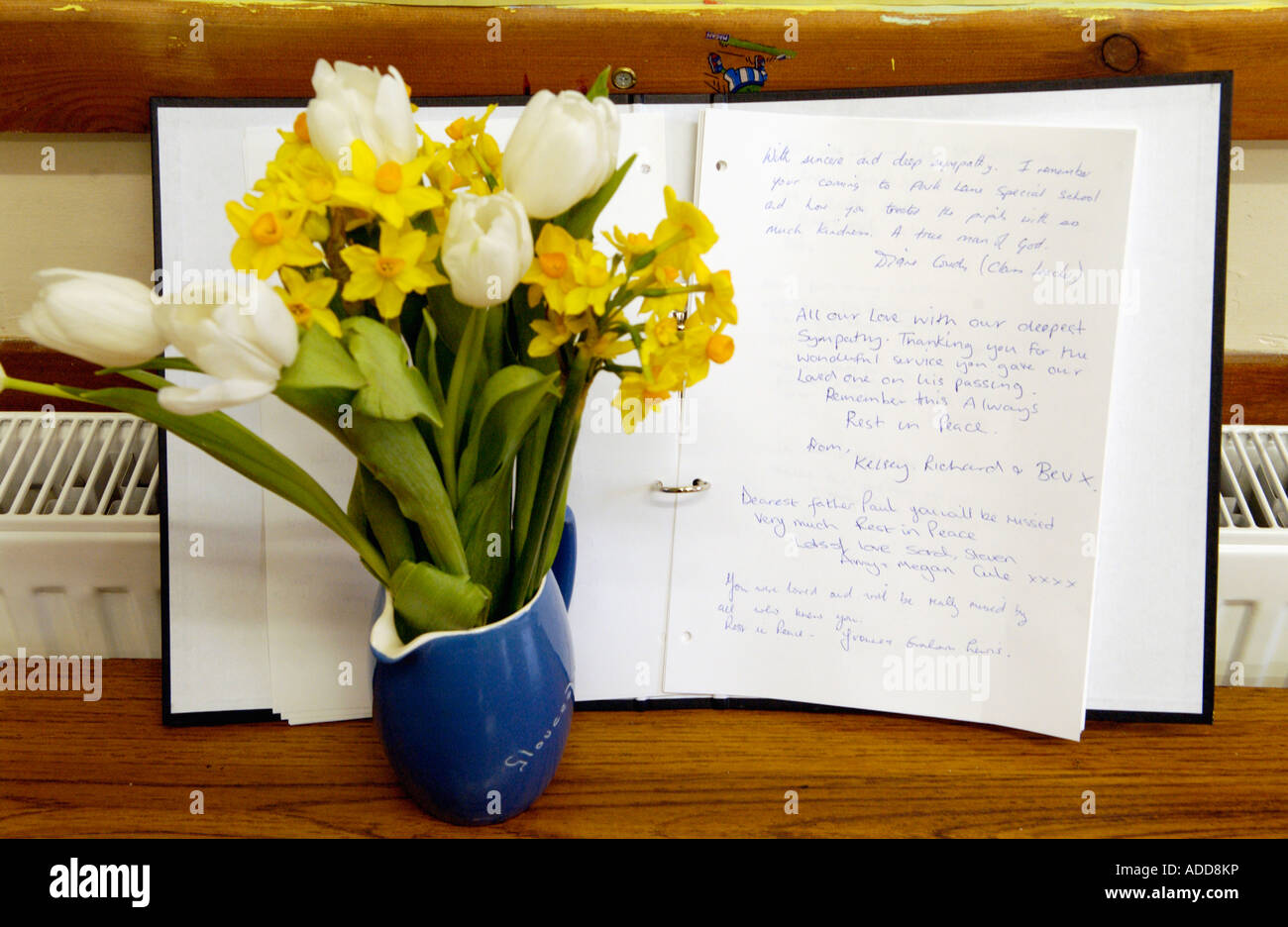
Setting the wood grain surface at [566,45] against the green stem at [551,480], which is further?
the wood grain surface at [566,45]

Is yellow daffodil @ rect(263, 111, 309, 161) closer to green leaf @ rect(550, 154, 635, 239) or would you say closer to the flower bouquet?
the flower bouquet

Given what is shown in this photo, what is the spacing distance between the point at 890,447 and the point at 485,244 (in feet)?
1.22

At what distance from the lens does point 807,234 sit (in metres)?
0.65

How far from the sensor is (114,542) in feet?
2.26

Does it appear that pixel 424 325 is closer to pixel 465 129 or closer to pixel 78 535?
pixel 465 129

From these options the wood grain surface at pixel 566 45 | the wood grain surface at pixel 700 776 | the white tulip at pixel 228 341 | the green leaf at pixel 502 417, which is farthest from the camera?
the wood grain surface at pixel 566 45

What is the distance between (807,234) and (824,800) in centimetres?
40

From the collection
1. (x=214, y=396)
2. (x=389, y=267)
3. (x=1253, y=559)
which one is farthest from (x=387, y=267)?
(x=1253, y=559)

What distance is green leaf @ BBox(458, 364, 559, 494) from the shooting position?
47cm

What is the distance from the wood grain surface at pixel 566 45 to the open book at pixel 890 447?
55 mm

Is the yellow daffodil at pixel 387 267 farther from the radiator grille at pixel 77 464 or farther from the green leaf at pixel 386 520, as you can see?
the radiator grille at pixel 77 464

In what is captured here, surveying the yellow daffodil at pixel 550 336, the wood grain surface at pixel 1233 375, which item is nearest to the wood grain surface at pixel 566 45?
the wood grain surface at pixel 1233 375

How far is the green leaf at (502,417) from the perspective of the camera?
47 centimetres

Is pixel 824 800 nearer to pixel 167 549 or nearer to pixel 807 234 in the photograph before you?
pixel 807 234
